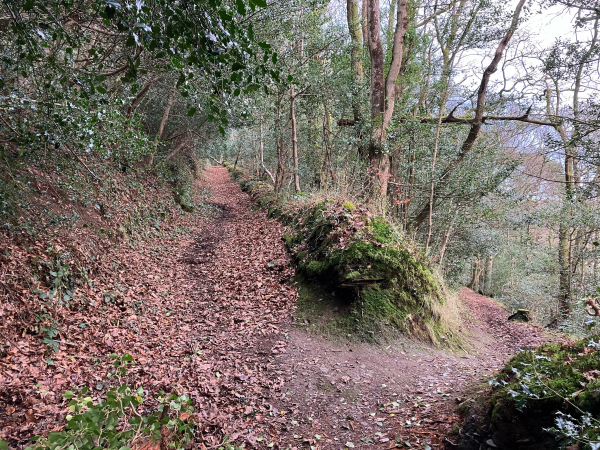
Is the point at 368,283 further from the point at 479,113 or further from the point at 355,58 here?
the point at 355,58

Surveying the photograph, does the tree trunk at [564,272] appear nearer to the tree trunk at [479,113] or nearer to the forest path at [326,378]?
the tree trunk at [479,113]

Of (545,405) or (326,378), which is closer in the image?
(545,405)

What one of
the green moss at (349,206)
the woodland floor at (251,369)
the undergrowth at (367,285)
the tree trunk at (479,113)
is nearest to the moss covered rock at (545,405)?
the woodland floor at (251,369)

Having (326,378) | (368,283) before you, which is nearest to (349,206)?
(368,283)

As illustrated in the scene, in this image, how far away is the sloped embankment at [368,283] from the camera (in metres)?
5.57

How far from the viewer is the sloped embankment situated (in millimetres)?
5570

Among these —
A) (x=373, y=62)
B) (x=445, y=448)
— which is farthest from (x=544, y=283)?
(x=445, y=448)

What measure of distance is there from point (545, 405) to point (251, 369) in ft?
11.6

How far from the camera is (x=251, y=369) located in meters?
4.53

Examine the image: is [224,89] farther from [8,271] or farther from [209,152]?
[209,152]

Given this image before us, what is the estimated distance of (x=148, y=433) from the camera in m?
2.31

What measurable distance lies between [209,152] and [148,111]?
19.6 feet

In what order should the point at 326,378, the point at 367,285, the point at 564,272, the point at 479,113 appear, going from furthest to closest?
1. the point at 564,272
2. the point at 479,113
3. the point at 367,285
4. the point at 326,378

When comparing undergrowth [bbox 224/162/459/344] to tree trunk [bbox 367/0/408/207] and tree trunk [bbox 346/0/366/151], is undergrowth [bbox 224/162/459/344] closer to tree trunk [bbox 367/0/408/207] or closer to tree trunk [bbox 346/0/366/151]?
tree trunk [bbox 367/0/408/207]
